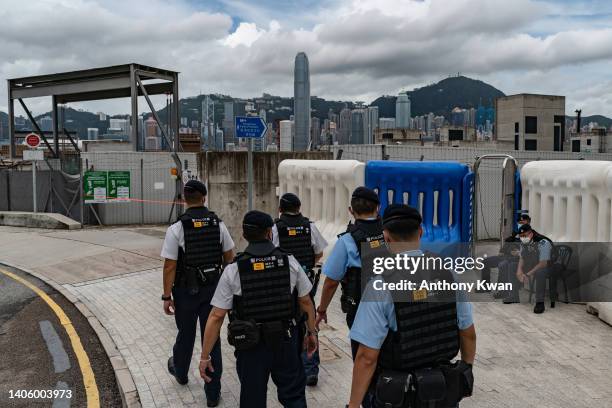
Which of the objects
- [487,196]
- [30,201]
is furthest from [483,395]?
[30,201]

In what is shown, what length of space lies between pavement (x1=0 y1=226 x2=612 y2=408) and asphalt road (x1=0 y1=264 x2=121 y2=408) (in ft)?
0.96

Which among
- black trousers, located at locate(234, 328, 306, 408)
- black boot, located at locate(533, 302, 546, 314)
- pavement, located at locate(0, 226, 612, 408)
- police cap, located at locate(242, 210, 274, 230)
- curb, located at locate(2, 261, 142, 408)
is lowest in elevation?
curb, located at locate(2, 261, 142, 408)

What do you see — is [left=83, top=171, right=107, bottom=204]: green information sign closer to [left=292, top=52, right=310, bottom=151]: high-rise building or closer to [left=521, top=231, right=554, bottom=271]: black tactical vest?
[left=521, top=231, right=554, bottom=271]: black tactical vest

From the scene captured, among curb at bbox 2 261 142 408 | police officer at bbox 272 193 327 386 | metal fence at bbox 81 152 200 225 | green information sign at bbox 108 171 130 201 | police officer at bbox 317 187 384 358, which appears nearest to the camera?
police officer at bbox 317 187 384 358

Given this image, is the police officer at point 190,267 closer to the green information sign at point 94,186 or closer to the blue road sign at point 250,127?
the blue road sign at point 250,127

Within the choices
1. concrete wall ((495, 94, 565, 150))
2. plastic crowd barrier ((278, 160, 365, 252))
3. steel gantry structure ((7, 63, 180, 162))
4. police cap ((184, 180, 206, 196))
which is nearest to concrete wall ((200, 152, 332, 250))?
plastic crowd barrier ((278, 160, 365, 252))

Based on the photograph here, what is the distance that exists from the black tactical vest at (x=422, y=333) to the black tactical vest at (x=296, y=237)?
8.56 feet

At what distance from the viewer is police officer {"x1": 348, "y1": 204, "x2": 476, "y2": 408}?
9.68 ft

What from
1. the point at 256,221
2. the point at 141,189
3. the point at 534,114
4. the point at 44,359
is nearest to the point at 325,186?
the point at 44,359

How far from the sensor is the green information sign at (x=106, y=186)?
62.0ft

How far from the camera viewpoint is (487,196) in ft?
51.1

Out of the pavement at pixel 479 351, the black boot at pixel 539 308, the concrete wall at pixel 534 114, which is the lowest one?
the pavement at pixel 479 351

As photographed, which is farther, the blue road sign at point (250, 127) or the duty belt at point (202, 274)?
the blue road sign at point (250, 127)

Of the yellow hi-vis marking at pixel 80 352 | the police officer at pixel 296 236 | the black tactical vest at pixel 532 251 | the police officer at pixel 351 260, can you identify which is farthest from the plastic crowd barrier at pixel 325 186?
the police officer at pixel 351 260
